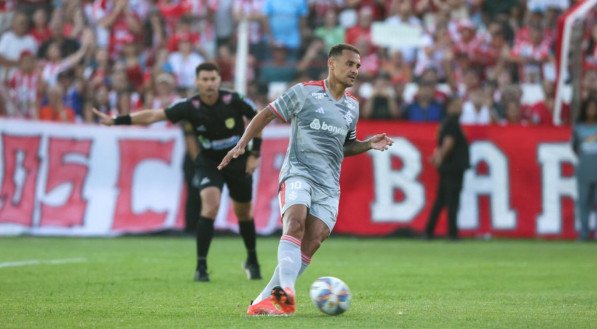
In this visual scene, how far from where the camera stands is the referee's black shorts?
Answer: 13.0 meters

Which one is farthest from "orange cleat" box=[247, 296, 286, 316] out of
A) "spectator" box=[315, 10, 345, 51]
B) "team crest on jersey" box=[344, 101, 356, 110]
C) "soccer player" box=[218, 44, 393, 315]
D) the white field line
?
"spectator" box=[315, 10, 345, 51]

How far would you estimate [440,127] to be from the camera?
21.2m

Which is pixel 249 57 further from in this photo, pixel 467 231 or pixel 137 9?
pixel 467 231

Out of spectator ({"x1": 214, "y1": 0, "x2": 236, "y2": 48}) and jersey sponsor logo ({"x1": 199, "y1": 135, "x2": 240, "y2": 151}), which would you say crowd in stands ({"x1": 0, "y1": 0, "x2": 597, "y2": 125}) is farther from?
jersey sponsor logo ({"x1": 199, "y1": 135, "x2": 240, "y2": 151})

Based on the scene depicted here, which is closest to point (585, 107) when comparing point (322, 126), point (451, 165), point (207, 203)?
point (451, 165)

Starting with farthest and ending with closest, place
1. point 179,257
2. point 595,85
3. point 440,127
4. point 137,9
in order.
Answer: point 137,9 < point 595,85 < point 440,127 < point 179,257

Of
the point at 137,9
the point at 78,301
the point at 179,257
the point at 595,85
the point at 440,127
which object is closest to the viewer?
the point at 78,301

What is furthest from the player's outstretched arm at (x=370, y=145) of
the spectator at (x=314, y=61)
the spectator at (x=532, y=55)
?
the spectator at (x=532, y=55)

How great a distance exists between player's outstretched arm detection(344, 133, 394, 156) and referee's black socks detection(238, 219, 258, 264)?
3.45 meters

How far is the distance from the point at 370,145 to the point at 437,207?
452 inches

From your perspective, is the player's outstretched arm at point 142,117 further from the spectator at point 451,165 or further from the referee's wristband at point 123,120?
the spectator at point 451,165

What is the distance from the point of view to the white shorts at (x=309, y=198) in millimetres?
9375

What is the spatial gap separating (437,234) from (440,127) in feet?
6.78

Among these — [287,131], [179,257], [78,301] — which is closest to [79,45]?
[287,131]
